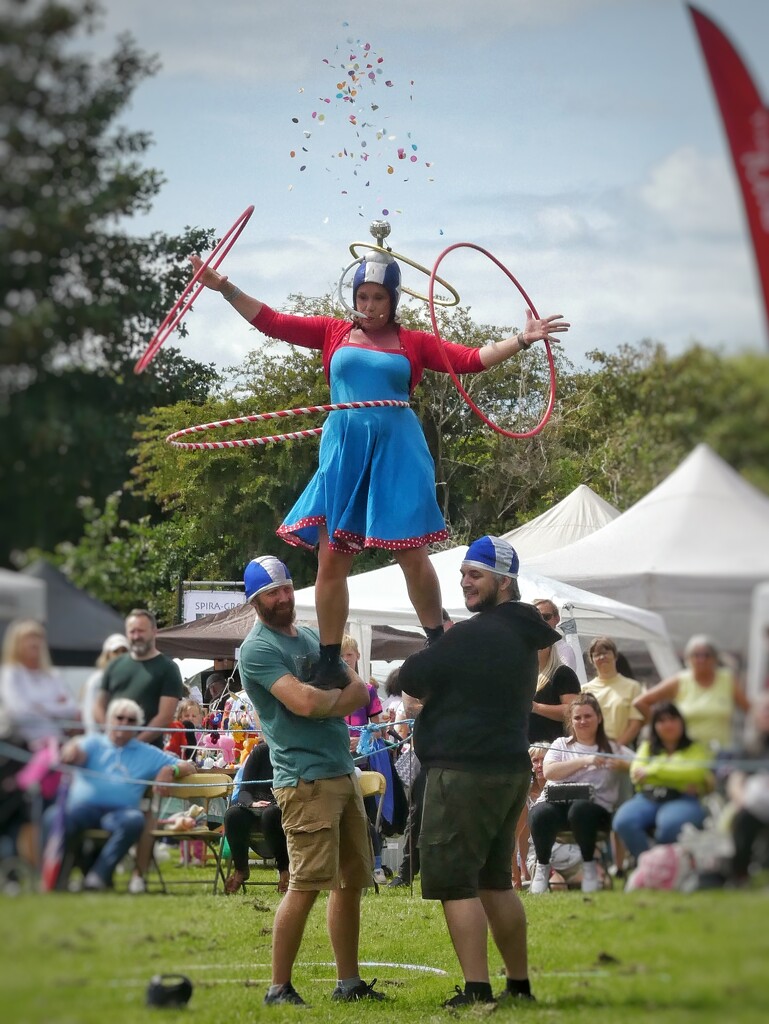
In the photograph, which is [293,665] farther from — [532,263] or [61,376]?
[61,376]

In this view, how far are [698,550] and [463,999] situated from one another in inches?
168

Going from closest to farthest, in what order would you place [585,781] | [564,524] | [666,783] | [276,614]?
[666,783], [585,781], [276,614], [564,524]

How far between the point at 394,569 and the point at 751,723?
5958 millimetres

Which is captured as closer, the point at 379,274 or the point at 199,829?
the point at 199,829

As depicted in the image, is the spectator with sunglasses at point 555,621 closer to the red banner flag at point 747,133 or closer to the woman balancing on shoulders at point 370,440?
the woman balancing on shoulders at point 370,440

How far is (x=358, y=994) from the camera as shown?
8805mm

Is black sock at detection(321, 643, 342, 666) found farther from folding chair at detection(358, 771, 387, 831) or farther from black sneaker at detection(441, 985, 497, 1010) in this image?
folding chair at detection(358, 771, 387, 831)

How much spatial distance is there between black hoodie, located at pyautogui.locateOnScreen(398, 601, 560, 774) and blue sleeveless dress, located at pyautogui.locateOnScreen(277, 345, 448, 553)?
2.00 feet

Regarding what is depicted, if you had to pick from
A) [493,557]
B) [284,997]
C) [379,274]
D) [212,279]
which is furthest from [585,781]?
[284,997]

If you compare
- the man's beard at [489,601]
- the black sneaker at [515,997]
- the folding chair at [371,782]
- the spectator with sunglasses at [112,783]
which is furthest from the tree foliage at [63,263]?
the folding chair at [371,782]

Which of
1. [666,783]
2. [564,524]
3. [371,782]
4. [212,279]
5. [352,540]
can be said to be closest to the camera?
[666,783]

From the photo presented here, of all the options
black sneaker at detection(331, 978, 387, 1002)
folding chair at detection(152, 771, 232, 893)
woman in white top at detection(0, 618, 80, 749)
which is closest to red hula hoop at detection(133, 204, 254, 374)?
woman in white top at detection(0, 618, 80, 749)

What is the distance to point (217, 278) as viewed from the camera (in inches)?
285

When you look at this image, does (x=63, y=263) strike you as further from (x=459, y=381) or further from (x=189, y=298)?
(x=459, y=381)
